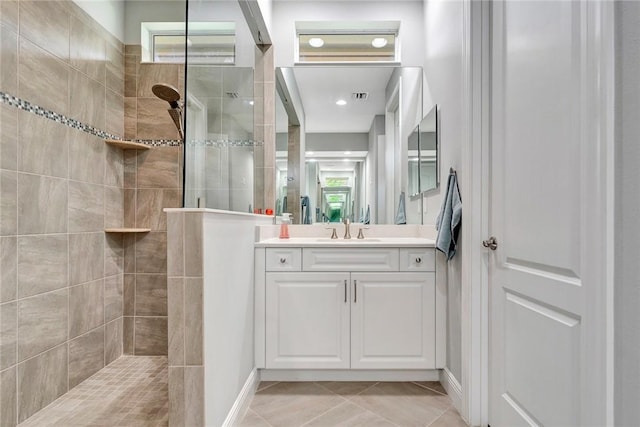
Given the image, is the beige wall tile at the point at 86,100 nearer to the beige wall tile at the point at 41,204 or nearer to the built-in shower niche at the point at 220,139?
the beige wall tile at the point at 41,204

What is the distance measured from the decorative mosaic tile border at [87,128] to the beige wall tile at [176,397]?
902 millimetres

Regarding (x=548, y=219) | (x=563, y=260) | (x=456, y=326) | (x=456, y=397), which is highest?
(x=548, y=219)

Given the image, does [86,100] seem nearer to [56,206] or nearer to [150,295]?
[56,206]

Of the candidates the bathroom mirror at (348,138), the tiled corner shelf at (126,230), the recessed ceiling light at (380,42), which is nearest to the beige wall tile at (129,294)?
the tiled corner shelf at (126,230)

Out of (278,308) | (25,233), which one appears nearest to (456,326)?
(278,308)

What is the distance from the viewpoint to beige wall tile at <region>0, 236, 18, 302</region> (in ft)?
5.41

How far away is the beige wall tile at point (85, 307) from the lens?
212 centimetres

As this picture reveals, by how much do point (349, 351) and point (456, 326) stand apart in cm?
63

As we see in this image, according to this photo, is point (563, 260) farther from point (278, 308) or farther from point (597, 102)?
point (278, 308)

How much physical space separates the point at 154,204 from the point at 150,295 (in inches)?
26.8

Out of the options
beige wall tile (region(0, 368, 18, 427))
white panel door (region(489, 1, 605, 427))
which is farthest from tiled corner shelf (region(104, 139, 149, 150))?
white panel door (region(489, 1, 605, 427))
